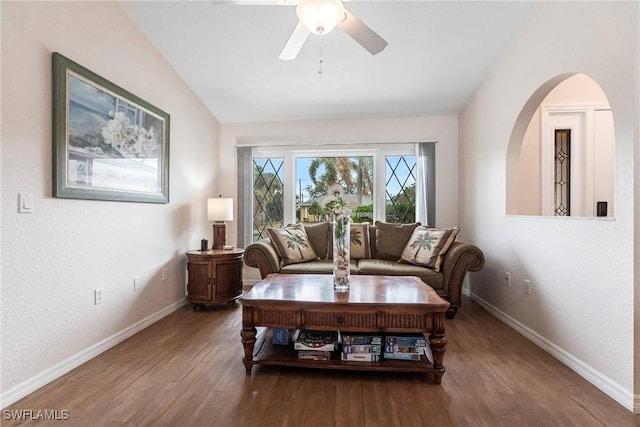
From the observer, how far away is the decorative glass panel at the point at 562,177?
3.15m

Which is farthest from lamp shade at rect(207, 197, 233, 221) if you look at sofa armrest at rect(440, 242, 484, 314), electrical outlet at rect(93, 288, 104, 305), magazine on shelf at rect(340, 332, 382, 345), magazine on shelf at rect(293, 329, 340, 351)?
sofa armrest at rect(440, 242, 484, 314)

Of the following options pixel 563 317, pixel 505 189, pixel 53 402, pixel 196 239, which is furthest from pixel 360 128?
pixel 53 402

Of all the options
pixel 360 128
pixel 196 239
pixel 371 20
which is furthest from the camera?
pixel 360 128

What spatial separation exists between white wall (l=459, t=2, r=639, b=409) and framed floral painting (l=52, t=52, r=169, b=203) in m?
3.27

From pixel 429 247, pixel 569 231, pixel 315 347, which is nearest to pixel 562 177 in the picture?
pixel 569 231

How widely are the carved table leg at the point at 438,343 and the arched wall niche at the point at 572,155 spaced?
1749 mm

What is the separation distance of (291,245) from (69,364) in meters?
2.08

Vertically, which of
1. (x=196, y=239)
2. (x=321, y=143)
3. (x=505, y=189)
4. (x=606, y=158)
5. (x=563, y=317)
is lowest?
(x=563, y=317)

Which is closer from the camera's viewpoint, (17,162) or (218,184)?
(17,162)

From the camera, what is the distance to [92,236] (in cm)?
225

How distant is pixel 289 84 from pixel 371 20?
1.15 metres

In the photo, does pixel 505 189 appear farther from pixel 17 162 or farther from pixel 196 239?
pixel 17 162

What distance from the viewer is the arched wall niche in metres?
3.05

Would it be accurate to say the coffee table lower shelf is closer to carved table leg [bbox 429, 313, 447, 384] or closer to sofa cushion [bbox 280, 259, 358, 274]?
carved table leg [bbox 429, 313, 447, 384]
